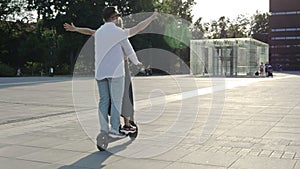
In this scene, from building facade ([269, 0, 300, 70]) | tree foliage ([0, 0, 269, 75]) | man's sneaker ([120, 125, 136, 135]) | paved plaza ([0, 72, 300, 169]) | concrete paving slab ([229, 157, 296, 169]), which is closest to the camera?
concrete paving slab ([229, 157, 296, 169])

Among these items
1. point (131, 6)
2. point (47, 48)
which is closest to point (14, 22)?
point (47, 48)

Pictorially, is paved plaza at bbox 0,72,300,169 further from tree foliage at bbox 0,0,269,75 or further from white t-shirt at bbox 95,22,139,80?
tree foliage at bbox 0,0,269,75

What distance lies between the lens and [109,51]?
605 centimetres

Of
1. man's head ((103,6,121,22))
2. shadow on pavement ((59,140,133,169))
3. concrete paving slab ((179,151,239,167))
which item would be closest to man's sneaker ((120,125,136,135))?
shadow on pavement ((59,140,133,169))

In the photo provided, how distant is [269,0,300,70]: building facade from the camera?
8536 centimetres

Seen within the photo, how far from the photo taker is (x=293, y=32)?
87.1m

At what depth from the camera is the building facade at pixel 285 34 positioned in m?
85.4

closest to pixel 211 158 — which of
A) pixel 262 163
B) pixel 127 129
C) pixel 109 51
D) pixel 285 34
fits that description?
pixel 262 163

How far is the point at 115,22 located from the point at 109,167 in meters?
2.20

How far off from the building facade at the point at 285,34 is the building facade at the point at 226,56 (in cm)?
4383

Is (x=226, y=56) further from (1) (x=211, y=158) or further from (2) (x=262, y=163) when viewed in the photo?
(2) (x=262, y=163)

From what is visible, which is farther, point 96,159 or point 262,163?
point 96,159

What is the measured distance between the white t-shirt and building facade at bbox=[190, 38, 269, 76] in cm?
3703

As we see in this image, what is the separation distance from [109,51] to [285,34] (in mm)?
87417
